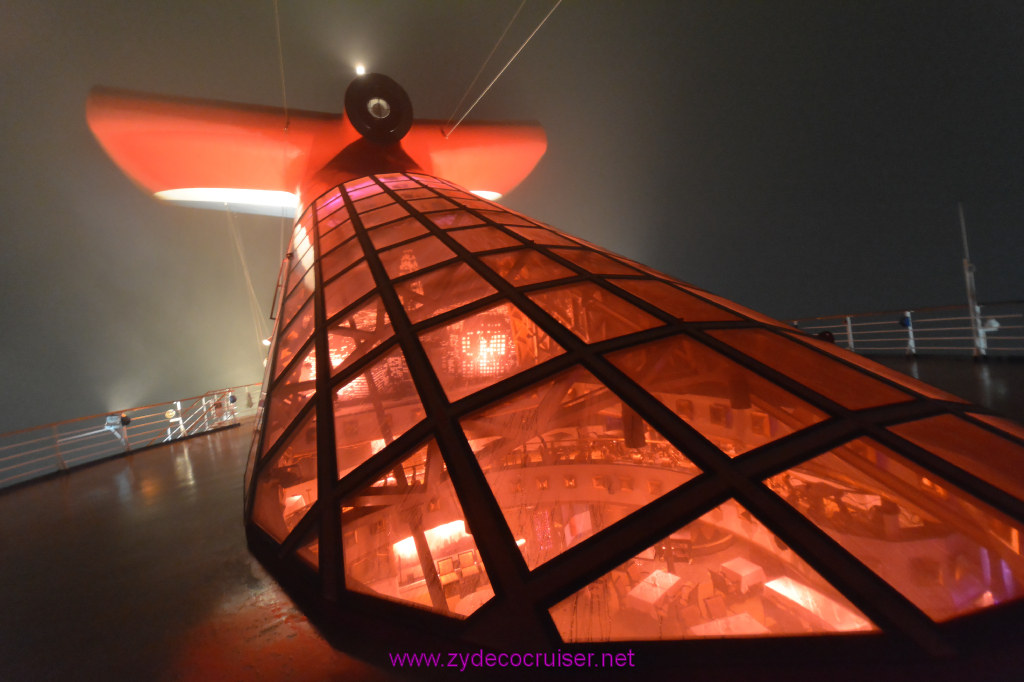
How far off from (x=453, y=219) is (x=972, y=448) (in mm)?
4769

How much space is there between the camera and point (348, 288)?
3.90 meters

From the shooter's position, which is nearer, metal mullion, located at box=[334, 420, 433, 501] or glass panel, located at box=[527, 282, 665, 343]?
metal mullion, located at box=[334, 420, 433, 501]

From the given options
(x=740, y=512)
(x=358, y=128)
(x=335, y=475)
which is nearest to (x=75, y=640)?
(x=335, y=475)

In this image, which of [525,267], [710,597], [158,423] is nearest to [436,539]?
[710,597]

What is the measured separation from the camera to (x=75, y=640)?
6.16 feet

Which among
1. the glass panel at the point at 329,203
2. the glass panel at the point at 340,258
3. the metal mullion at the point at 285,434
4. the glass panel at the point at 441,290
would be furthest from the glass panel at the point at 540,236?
the glass panel at the point at 329,203

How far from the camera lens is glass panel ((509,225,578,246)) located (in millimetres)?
4512

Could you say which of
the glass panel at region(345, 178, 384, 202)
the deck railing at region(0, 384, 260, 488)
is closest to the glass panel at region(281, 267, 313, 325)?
the glass panel at region(345, 178, 384, 202)

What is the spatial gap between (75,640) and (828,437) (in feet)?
12.3

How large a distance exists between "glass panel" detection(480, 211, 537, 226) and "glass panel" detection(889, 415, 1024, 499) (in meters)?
4.18

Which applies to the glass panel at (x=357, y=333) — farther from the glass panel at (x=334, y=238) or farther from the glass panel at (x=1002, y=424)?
the glass panel at (x=1002, y=424)

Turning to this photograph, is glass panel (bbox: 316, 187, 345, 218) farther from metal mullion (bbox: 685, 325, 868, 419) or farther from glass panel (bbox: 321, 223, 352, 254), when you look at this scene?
metal mullion (bbox: 685, 325, 868, 419)

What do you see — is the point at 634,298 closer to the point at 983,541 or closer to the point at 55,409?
the point at 983,541

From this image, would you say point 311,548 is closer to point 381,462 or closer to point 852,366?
point 381,462
